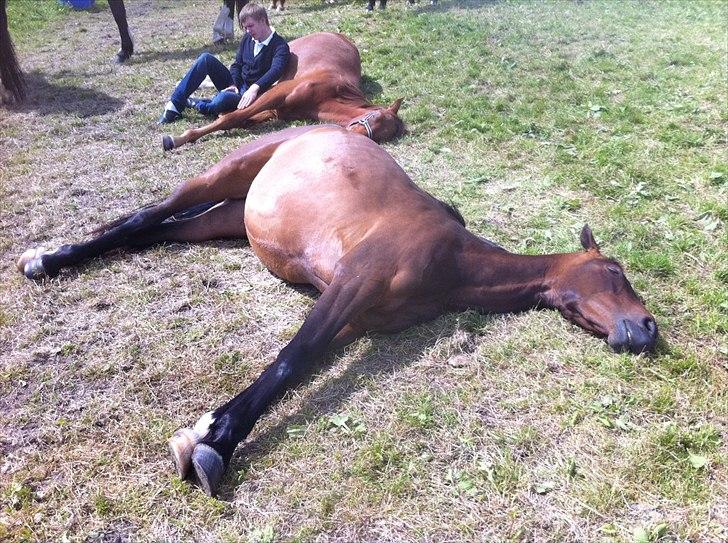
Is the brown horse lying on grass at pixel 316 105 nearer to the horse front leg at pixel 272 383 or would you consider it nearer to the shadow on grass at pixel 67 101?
the shadow on grass at pixel 67 101

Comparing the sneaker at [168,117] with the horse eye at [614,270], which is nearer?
the horse eye at [614,270]

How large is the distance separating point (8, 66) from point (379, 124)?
4.87 metres

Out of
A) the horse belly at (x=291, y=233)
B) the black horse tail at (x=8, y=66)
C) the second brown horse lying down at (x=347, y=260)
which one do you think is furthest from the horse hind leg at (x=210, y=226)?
the black horse tail at (x=8, y=66)

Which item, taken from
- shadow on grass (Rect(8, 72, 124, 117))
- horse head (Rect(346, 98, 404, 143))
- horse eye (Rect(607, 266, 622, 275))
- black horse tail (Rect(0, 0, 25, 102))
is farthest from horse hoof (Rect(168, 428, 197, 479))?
black horse tail (Rect(0, 0, 25, 102))

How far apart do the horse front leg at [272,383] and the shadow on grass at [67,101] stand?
5675mm

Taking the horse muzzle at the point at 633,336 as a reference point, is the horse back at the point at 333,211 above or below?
above

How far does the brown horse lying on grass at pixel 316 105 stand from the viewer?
6.53m

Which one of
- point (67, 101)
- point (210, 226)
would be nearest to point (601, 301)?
point (210, 226)

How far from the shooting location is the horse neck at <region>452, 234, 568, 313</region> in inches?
147

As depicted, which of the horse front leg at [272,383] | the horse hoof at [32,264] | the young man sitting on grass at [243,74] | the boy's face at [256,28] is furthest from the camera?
the young man sitting on grass at [243,74]

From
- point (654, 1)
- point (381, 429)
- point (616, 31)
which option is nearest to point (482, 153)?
point (381, 429)

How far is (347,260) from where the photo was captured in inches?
136

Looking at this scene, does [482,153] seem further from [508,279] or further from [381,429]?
[381,429]

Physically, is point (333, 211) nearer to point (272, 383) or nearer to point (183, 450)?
point (272, 383)
